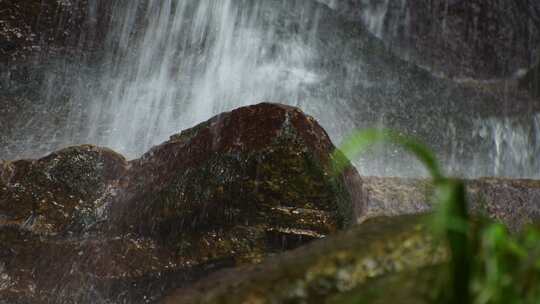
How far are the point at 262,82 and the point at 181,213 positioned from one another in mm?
6320

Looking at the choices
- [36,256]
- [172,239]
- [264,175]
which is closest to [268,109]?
[264,175]

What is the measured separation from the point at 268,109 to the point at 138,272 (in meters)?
1.83

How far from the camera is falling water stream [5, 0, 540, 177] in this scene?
34.6 feet

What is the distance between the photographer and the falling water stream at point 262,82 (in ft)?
34.6

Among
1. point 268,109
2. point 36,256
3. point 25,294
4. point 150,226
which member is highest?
point 268,109

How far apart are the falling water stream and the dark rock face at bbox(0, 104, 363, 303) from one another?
462cm

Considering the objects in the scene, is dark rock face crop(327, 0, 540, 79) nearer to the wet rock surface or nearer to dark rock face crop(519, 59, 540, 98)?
dark rock face crop(519, 59, 540, 98)

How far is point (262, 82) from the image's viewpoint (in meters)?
10.9

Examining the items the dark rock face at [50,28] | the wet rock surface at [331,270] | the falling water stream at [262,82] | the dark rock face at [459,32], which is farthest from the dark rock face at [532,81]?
the wet rock surface at [331,270]

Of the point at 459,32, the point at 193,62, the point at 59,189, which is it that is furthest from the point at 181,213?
the point at 459,32

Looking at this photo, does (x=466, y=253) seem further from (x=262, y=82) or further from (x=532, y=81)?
(x=532, y=81)

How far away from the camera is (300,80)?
11.2 m

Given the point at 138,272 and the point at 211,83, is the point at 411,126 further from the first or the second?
the point at 138,272

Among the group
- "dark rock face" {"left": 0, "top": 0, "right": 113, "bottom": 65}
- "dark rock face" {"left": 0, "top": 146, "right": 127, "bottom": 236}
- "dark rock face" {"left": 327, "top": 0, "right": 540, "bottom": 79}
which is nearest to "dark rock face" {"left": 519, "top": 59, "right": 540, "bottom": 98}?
"dark rock face" {"left": 327, "top": 0, "right": 540, "bottom": 79}
